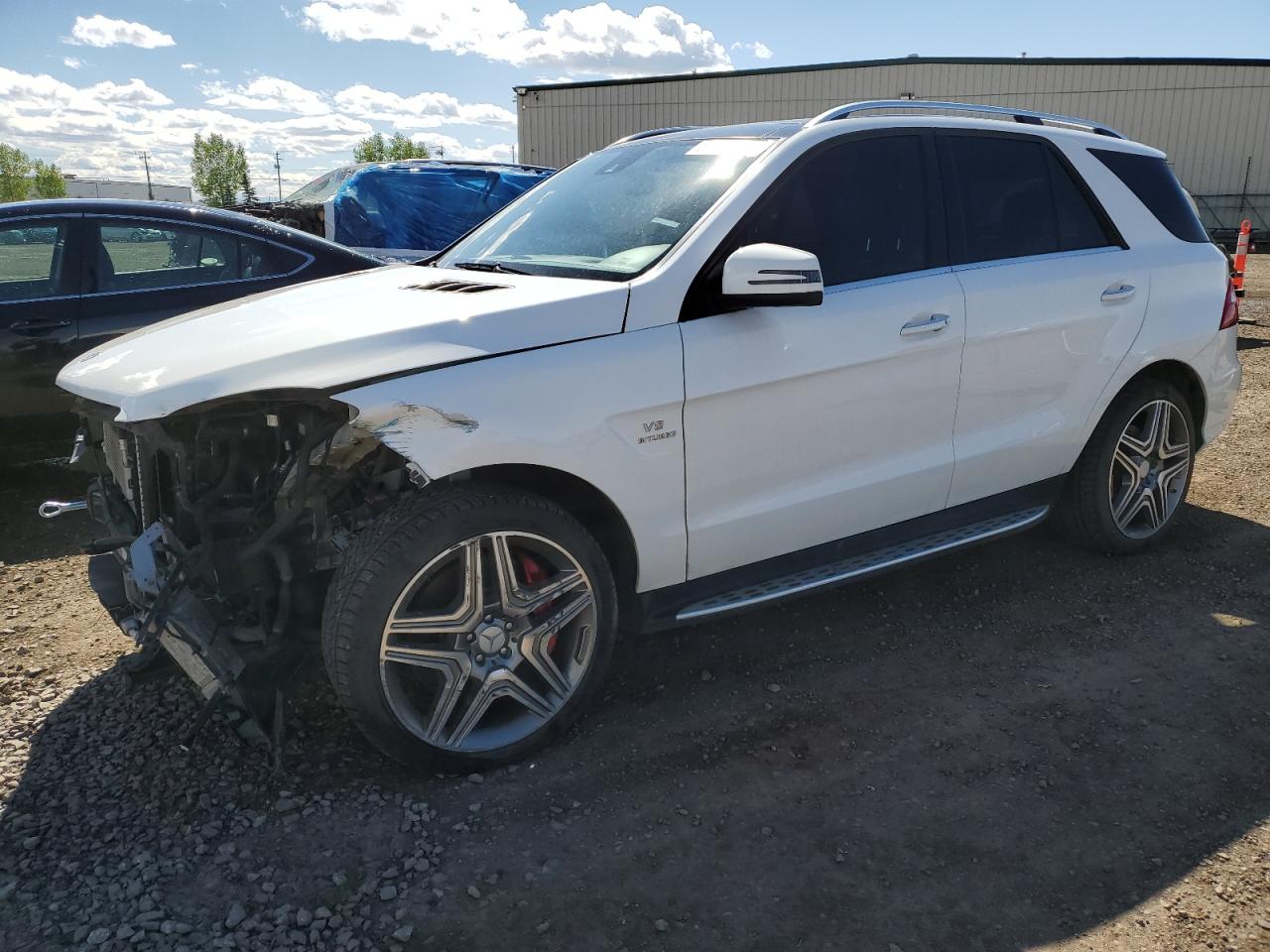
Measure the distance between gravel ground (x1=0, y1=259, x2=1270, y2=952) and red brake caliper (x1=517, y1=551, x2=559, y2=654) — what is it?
499 mm

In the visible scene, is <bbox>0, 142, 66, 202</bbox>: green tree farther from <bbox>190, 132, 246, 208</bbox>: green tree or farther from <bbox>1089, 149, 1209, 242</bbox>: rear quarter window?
<bbox>1089, 149, 1209, 242</bbox>: rear quarter window

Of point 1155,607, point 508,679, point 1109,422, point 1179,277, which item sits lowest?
point 1155,607

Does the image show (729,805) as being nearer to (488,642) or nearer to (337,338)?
(488,642)

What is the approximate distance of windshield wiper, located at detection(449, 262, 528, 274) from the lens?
3.55m

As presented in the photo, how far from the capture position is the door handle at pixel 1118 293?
413 cm

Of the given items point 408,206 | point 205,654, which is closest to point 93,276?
point 205,654

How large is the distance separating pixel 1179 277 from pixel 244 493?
404 centimetres

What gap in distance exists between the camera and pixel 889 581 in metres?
4.52

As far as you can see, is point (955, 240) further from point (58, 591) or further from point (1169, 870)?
point (58, 591)

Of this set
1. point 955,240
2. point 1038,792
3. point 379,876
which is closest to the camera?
point 379,876

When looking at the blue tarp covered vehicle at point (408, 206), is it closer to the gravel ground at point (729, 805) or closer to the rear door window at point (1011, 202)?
the gravel ground at point (729, 805)

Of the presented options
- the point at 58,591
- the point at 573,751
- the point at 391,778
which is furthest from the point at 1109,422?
the point at 58,591

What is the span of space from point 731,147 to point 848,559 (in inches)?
62.5

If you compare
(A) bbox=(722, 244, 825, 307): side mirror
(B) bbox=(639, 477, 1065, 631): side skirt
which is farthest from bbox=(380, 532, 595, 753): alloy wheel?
(A) bbox=(722, 244, 825, 307): side mirror
